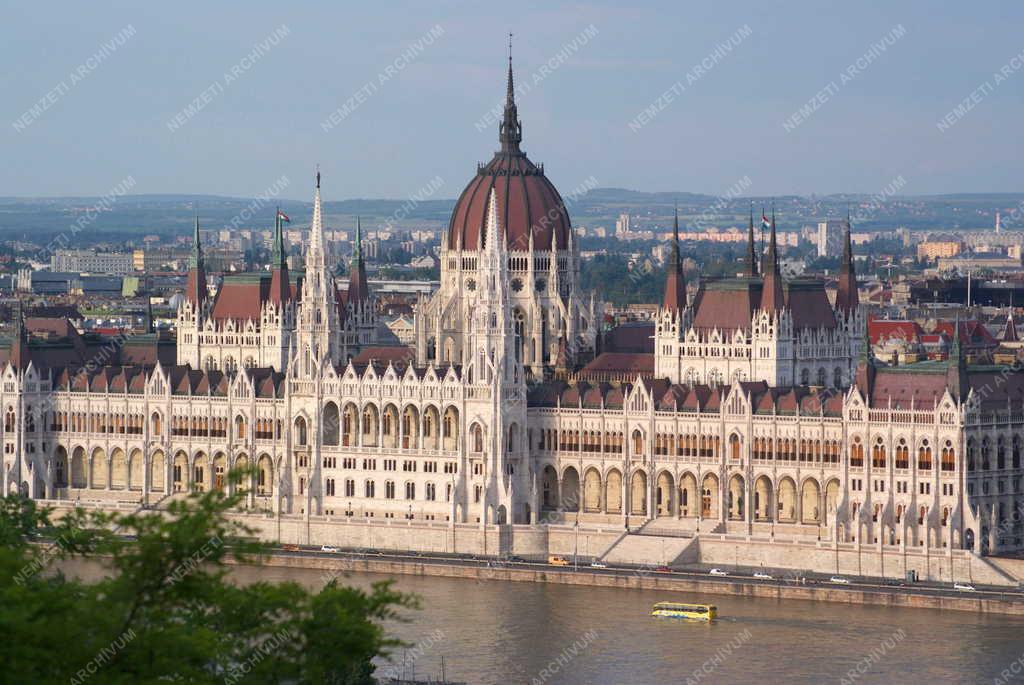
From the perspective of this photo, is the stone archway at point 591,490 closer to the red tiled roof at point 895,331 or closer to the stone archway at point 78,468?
the stone archway at point 78,468

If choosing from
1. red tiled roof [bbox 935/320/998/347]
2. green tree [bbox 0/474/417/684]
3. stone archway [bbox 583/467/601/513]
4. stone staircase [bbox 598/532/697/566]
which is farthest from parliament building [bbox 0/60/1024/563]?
green tree [bbox 0/474/417/684]

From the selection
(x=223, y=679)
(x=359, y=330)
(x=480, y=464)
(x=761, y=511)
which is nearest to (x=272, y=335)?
(x=359, y=330)

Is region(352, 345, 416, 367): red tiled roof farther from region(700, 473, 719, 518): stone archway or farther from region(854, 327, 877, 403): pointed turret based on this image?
region(854, 327, 877, 403): pointed turret

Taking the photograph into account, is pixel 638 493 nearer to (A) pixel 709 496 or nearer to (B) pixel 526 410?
(A) pixel 709 496

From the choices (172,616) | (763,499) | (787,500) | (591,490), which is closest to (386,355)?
(591,490)

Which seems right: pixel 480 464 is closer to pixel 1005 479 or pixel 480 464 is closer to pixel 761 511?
pixel 761 511

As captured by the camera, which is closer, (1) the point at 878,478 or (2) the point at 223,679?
(2) the point at 223,679
